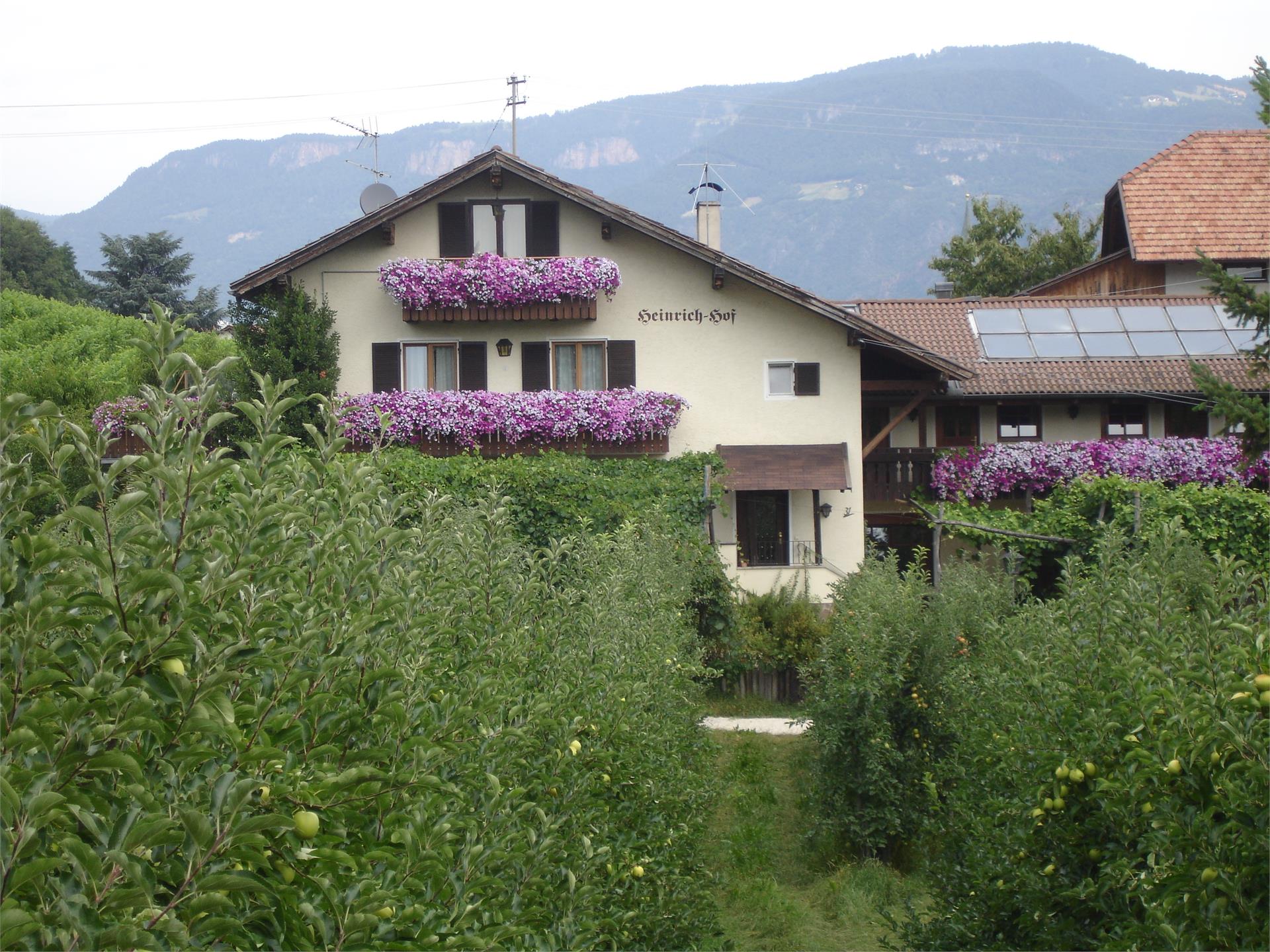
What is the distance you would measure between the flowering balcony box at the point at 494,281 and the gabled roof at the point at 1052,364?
8.54 m

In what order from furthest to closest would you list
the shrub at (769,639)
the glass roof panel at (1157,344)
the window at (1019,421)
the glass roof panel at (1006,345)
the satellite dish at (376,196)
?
the glass roof panel at (1006,345) → the glass roof panel at (1157,344) → the satellite dish at (376,196) → the window at (1019,421) → the shrub at (769,639)

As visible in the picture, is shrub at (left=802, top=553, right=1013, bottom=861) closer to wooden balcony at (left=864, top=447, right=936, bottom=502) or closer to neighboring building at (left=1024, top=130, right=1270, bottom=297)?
wooden balcony at (left=864, top=447, right=936, bottom=502)

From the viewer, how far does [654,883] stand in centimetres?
666

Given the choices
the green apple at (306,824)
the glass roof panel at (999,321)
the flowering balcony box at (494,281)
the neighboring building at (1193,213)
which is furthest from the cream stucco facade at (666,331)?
the green apple at (306,824)

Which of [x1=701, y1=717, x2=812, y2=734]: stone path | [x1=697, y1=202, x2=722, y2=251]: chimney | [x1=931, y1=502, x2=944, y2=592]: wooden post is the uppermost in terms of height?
[x1=697, y1=202, x2=722, y2=251]: chimney

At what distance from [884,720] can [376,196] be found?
20.1 metres

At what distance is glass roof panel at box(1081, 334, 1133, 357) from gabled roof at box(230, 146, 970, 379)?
23.4 ft

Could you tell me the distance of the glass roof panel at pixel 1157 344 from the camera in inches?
1110

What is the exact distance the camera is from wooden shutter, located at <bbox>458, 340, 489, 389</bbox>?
24000 mm

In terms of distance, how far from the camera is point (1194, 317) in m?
29.4

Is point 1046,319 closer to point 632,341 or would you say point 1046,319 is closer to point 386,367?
point 632,341

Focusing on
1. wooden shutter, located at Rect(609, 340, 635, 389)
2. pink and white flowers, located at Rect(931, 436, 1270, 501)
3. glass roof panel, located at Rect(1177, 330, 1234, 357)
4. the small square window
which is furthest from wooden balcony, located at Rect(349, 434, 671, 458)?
glass roof panel, located at Rect(1177, 330, 1234, 357)

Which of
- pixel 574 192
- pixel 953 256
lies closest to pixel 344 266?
pixel 574 192

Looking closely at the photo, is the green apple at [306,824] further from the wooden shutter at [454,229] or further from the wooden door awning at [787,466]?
the wooden shutter at [454,229]
